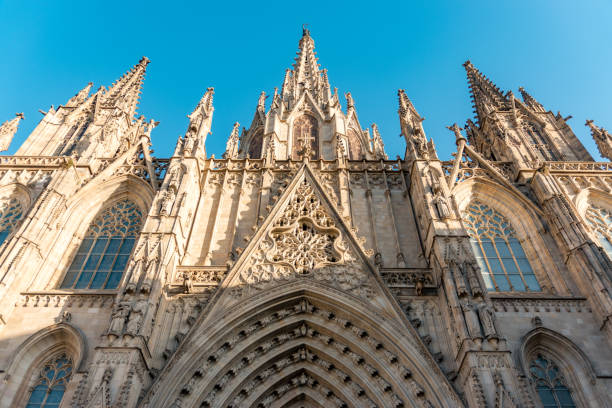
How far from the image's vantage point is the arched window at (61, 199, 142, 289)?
15.2m

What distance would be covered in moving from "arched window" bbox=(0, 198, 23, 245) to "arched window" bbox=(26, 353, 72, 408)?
6108mm

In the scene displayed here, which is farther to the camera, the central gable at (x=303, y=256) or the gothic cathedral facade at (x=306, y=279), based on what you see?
the central gable at (x=303, y=256)

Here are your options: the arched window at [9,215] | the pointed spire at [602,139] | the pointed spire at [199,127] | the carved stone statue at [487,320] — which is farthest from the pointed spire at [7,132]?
the pointed spire at [602,139]

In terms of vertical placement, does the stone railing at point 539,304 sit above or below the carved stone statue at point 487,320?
above

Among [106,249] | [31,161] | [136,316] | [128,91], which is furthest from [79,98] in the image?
[136,316]

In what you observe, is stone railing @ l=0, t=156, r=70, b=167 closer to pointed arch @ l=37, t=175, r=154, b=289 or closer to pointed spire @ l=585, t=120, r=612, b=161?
pointed arch @ l=37, t=175, r=154, b=289

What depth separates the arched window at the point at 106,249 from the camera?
15.2m

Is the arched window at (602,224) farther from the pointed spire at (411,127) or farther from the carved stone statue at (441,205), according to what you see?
the pointed spire at (411,127)

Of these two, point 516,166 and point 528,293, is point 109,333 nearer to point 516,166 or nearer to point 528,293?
point 528,293

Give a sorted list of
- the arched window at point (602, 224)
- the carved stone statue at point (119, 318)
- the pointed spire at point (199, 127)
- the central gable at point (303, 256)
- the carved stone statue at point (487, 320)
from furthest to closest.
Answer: the pointed spire at point (199, 127) < the arched window at point (602, 224) < the central gable at point (303, 256) < the carved stone statue at point (119, 318) < the carved stone statue at point (487, 320)

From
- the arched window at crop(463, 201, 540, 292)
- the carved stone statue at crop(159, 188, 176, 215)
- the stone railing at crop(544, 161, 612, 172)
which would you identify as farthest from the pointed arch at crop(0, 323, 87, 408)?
the stone railing at crop(544, 161, 612, 172)

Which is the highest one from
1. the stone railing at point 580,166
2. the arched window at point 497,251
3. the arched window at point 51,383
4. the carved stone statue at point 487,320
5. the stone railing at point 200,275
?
the stone railing at point 580,166

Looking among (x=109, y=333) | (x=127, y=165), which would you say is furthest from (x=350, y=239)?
(x=127, y=165)

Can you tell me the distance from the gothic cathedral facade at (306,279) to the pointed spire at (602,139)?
934 millimetres
